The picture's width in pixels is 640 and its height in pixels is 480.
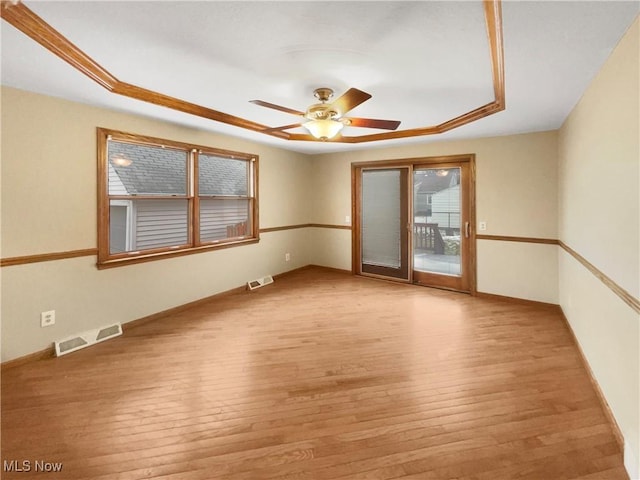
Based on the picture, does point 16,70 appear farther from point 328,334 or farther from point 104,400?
point 328,334

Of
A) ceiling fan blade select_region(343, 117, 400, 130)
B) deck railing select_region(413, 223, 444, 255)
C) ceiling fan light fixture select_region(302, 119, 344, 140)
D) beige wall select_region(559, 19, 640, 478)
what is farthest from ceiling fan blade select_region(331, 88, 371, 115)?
deck railing select_region(413, 223, 444, 255)

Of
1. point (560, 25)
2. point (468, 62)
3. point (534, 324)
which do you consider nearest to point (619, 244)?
point (560, 25)

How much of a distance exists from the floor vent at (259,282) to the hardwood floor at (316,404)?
54.4 inches

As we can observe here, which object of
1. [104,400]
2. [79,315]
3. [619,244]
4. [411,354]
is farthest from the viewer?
[79,315]

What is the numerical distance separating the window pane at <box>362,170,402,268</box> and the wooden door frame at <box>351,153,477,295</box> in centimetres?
11

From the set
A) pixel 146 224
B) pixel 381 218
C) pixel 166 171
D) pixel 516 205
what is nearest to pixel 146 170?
pixel 166 171

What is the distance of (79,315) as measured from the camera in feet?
10.1

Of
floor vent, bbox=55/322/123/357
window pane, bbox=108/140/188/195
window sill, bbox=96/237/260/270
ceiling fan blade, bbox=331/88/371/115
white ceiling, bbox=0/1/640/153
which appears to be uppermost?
white ceiling, bbox=0/1/640/153

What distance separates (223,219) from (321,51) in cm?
309

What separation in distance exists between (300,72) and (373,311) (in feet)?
9.22

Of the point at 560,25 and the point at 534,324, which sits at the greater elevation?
the point at 560,25

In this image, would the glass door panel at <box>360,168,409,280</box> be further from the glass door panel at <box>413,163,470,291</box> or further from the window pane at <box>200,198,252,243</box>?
the window pane at <box>200,198,252,243</box>

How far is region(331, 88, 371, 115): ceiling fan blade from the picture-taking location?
7.72 ft

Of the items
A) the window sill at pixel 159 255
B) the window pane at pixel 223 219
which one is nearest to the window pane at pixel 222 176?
the window pane at pixel 223 219
